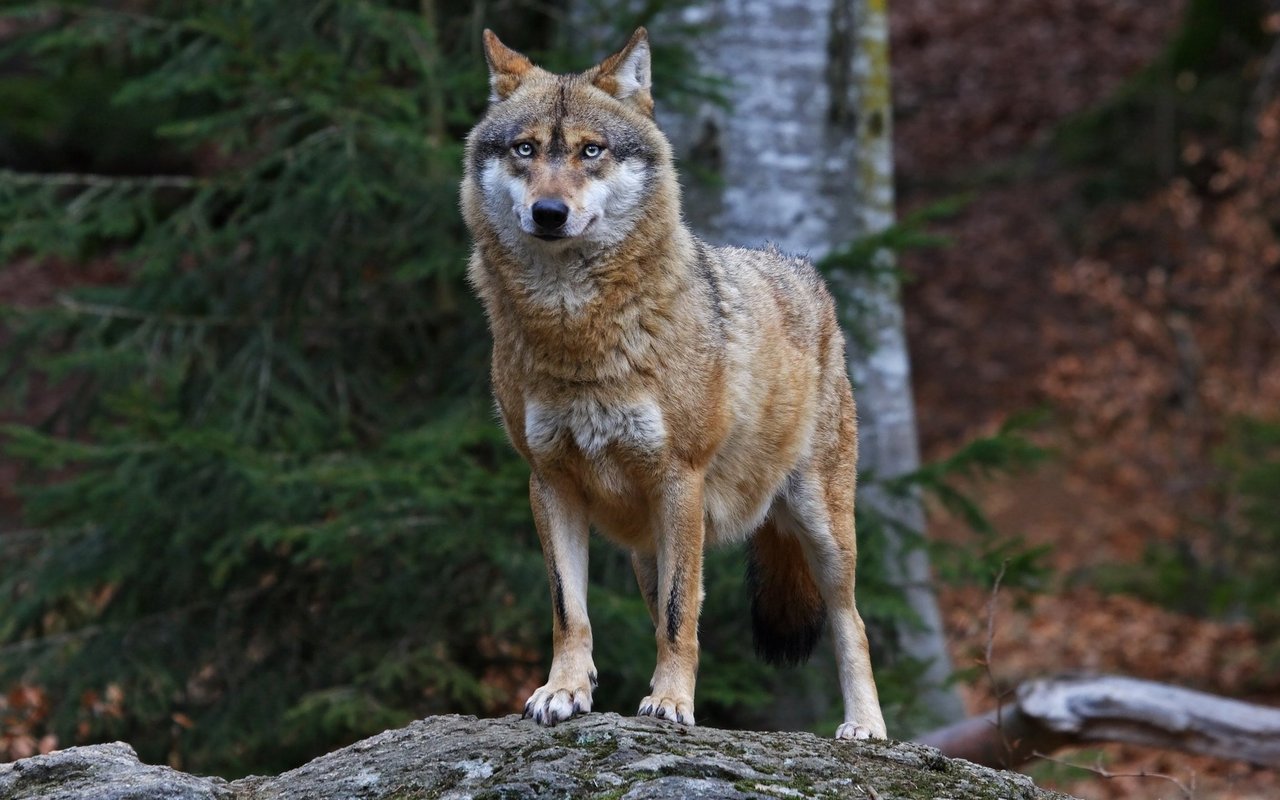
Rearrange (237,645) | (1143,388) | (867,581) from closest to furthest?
(867,581) → (237,645) → (1143,388)

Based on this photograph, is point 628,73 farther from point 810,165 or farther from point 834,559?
point 810,165

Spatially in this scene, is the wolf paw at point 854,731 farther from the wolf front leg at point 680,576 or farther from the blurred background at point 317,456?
the blurred background at point 317,456

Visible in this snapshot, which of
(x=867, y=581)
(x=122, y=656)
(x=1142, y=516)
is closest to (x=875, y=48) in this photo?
(x=867, y=581)

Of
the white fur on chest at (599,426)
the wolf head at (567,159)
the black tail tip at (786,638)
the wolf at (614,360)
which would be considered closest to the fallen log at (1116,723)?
the black tail tip at (786,638)

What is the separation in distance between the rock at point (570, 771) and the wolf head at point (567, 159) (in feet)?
5.57

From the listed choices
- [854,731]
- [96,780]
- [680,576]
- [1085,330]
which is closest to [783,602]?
[854,731]

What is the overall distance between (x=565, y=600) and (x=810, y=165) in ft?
18.7

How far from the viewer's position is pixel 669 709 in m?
4.87

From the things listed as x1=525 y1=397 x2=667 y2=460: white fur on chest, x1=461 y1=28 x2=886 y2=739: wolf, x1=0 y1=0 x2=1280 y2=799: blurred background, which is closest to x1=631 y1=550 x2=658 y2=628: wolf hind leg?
x1=461 y1=28 x2=886 y2=739: wolf

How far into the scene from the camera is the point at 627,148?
5.21 meters

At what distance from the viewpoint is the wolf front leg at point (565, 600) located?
15.8 feet

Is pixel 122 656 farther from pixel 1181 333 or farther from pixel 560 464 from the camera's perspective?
pixel 1181 333

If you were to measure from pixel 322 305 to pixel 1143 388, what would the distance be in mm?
9052

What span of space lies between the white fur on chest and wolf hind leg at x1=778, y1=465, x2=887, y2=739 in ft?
3.56
